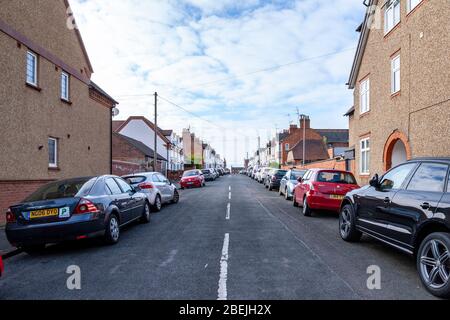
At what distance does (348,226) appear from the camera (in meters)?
7.01

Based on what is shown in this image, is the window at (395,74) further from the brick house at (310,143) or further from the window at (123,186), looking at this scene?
the brick house at (310,143)

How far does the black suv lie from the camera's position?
13.6ft

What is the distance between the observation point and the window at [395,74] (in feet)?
42.7

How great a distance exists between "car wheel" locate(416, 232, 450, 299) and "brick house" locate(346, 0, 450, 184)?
21.7 feet

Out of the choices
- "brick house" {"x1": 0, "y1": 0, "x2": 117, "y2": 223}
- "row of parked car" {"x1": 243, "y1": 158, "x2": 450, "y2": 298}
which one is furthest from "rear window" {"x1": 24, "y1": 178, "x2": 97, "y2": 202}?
"row of parked car" {"x1": 243, "y1": 158, "x2": 450, "y2": 298}

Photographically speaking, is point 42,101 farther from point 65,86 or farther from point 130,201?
point 130,201

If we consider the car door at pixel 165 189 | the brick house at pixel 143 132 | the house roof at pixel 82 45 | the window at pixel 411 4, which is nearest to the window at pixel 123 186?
the car door at pixel 165 189

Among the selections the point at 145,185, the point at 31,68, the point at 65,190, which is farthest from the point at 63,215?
the point at 31,68

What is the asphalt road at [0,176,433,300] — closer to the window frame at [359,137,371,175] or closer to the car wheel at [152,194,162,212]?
the car wheel at [152,194,162,212]

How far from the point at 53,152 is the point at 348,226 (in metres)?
11.2

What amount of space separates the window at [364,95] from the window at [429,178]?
39.1 ft

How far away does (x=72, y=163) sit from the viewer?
1417 cm
